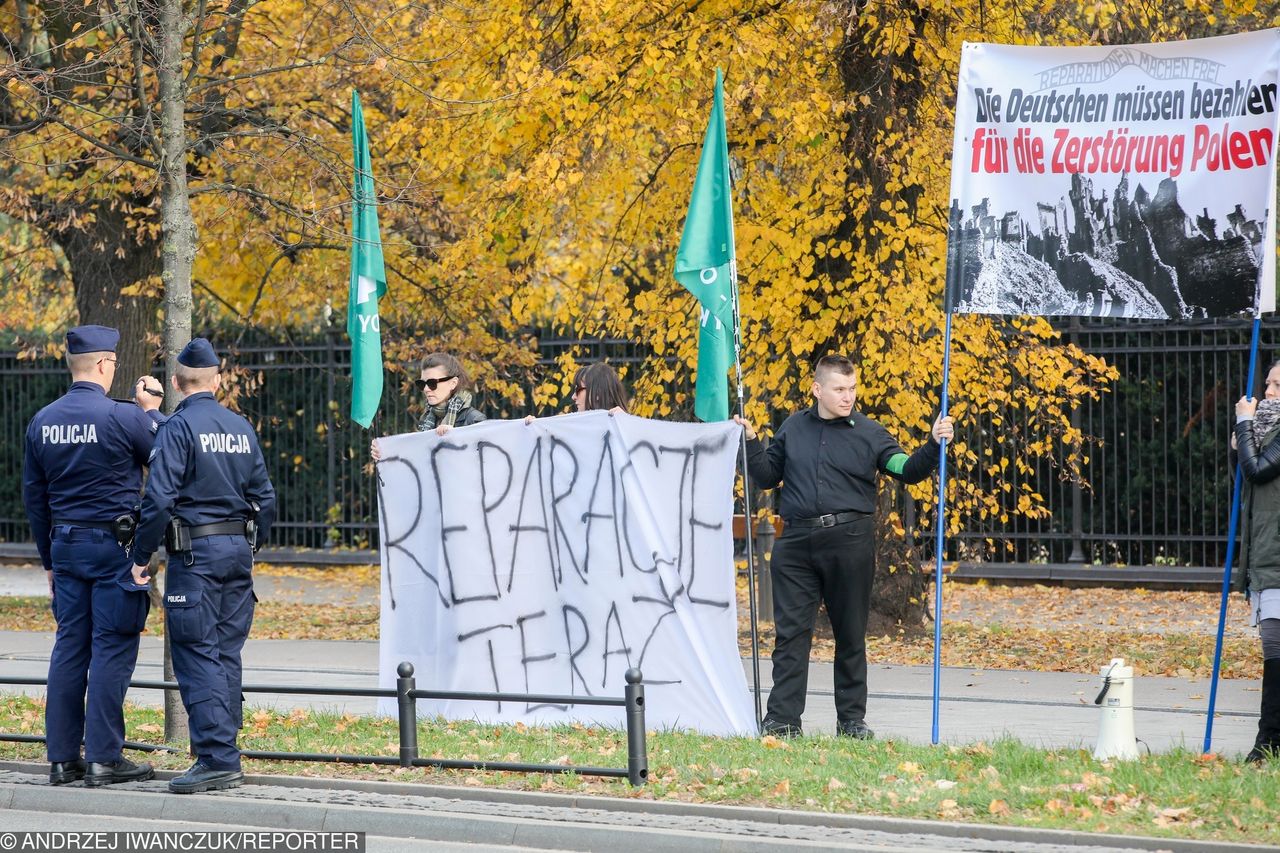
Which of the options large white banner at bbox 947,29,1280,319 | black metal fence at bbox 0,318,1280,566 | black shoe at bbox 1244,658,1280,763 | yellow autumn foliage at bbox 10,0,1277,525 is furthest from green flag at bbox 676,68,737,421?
black metal fence at bbox 0,318,1280,566

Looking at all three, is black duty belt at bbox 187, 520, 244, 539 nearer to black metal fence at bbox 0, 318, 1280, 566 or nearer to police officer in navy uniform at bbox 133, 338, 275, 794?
police officer in navy uniform at bbox 133, 338, 275, 794

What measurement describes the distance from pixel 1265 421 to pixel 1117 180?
4.80 feet

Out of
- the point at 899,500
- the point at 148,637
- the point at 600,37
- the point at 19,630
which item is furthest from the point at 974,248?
the point at 19,630

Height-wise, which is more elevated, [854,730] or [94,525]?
[94,525]

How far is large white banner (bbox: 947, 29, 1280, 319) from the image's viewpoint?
7.90 m

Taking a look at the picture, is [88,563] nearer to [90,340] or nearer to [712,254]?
[90,340]

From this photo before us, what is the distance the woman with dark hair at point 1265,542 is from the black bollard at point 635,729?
2760 mm

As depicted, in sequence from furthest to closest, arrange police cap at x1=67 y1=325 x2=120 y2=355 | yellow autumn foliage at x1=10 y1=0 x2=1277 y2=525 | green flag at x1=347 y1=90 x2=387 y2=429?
yellow autumn foliage at x1=10 y1=0 x2=1277 y2=525
green flag at x1=347 y1=90 x2=387 y2=429
police cap at x1=67 y1=325 x2=120 y2=355

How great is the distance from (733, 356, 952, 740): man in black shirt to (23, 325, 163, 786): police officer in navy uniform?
3170mm

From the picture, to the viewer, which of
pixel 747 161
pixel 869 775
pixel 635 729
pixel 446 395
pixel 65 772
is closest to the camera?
pixel 635 729

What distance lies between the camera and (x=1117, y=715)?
7512 mm

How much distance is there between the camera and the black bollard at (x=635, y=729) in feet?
23.1

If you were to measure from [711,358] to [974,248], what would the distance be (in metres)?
1.52

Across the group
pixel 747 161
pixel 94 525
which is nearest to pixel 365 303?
pixel 94 525
